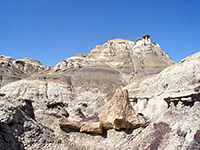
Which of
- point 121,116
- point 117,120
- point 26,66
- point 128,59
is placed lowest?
point 117,120

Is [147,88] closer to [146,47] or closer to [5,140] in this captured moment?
[5,140]

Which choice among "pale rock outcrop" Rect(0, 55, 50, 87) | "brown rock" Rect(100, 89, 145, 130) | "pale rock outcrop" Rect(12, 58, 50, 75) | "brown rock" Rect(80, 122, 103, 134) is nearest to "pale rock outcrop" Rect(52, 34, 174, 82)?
"pale rock outcrop" Rect(0, 55, 50, 87)

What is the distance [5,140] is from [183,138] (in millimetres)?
9553

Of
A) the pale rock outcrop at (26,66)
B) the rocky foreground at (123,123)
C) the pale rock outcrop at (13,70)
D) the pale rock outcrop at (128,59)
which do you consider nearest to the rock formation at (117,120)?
the rocky foreground at (123,123)

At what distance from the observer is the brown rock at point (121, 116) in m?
14.9

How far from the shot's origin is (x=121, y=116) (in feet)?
48.6

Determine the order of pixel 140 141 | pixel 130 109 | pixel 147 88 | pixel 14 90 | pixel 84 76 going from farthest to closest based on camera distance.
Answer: pixel 84 76 < pixel 14 90 < pixel 147 88 < pixel 130 109 < pixel 140 141

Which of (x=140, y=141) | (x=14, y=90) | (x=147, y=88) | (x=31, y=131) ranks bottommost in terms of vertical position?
(x=140, y=141)

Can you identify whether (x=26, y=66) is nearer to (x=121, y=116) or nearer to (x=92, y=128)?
(x=92, y=128)

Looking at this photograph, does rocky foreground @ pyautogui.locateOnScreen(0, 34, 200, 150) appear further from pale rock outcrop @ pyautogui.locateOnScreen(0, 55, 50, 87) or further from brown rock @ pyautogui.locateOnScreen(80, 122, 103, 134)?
pale rock outcrop @ pyautogui.locateOnScreen(0, 55, 50, 87)

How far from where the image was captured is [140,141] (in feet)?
44.1

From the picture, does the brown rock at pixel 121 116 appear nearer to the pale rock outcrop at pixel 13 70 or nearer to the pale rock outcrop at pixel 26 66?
the pale rock outcrop at pixel 13 70

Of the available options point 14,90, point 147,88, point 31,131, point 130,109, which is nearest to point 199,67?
point 147,88

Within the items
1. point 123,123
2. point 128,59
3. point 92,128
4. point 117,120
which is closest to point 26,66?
point 128,59
